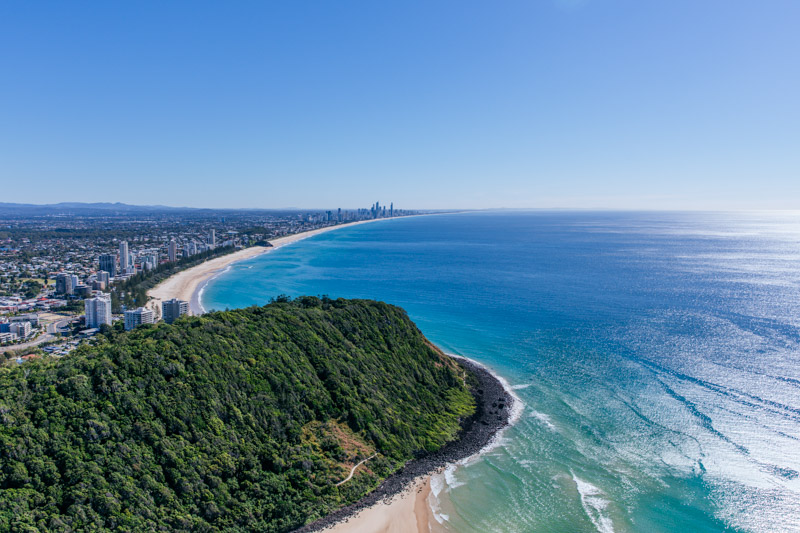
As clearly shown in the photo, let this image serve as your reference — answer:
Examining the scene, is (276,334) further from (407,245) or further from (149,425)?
Answer: (407,245)

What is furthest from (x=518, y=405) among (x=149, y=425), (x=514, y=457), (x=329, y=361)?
(x=149, y=425)

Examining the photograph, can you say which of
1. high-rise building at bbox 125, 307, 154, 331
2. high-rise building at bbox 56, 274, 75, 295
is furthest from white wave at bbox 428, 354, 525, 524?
high-rise building at bbox 56, 274, 75, 295

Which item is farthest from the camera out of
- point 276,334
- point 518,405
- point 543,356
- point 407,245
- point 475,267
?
point 407,245

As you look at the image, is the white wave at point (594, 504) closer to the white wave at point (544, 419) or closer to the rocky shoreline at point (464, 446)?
the white wave at point (544, 419)

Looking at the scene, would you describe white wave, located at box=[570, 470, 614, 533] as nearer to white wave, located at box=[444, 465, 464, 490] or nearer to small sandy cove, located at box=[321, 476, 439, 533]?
white wave, located at box=[444, 465, 464, 490]

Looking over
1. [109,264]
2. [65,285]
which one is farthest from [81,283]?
[109,264]
